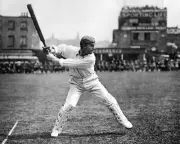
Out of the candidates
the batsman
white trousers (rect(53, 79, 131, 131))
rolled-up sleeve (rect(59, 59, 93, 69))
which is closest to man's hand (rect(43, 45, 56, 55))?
the batsman

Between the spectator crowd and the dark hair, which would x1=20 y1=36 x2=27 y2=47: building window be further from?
the dark hair

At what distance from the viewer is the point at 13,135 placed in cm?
582

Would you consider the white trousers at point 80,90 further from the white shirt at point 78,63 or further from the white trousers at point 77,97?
the white shirt at point 78,63

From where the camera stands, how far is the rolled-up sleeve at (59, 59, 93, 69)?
5434 mm

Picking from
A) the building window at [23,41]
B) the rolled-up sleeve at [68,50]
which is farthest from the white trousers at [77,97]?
the building window at [23,41]

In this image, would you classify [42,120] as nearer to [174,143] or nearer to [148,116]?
[148,116]

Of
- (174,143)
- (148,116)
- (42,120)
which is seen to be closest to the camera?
(174,143)

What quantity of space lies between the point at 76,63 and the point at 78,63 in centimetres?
4

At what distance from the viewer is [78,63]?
5.52 m

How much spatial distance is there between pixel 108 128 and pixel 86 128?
1.53ft

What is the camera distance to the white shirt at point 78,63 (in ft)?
18.1

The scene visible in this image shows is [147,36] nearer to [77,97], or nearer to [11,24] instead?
[11,24]

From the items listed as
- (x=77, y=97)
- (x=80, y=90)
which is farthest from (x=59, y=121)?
(x=80, y=90)

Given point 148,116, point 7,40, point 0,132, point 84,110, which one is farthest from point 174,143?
point 7,40
